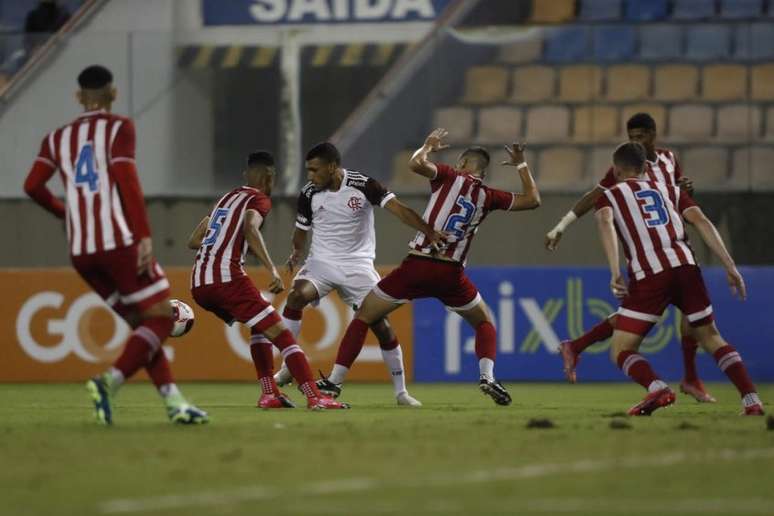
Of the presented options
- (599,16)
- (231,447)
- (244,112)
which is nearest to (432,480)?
(231,447)

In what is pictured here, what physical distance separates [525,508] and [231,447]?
235 cm

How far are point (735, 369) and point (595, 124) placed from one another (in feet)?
25.0

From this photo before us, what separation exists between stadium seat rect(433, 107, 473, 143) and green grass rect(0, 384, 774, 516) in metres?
7.34

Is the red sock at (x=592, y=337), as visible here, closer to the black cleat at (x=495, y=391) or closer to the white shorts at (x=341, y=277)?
the black cleat at (x=495, y=391)

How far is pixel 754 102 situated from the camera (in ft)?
56.3

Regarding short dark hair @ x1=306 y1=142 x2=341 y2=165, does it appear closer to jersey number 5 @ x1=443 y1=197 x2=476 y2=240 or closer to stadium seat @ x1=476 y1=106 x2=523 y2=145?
jersey number 5 @ x1=443 y1=197 x2=476 y2=240

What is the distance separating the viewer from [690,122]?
689 inches

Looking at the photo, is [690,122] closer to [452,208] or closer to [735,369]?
[452,208]

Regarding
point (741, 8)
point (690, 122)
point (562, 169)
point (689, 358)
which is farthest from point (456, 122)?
point (689, 358)

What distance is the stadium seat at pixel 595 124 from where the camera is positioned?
1709 cm

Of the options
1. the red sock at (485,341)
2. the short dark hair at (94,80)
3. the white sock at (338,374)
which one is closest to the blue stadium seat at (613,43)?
the red sock at (485,341)

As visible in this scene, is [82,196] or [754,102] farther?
[754,102]

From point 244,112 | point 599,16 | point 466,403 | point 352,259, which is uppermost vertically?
point 599,16

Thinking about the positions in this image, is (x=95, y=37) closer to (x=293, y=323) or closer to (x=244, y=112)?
(x=244, y=112)
